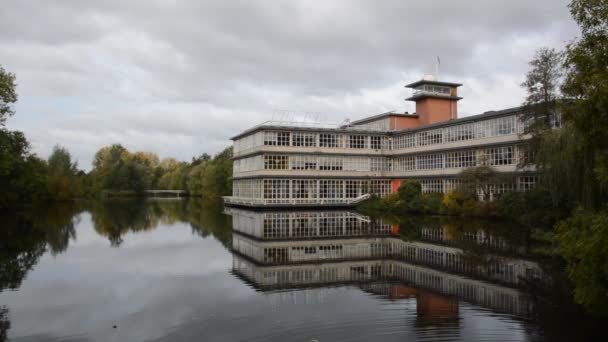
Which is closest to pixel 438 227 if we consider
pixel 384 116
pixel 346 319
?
pixel 346 319

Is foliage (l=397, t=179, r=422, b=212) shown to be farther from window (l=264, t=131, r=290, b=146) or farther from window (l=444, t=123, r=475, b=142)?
window (l=264, t=131, r=290, b=146)

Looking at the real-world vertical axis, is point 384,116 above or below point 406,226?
above

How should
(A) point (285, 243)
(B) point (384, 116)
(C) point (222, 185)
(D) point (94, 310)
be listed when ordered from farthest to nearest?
1. (C) point (222, 185)
2. (B) point (384, 116)
3. (A) point (285, 243)
4. (D) point (94, 310)

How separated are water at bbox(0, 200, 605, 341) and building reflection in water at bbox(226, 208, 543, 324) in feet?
0.18

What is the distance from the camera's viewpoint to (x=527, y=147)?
37.2m

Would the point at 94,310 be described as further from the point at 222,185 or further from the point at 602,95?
the point at 222,185

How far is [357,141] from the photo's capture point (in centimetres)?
6184

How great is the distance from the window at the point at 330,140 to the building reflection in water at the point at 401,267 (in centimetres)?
2934

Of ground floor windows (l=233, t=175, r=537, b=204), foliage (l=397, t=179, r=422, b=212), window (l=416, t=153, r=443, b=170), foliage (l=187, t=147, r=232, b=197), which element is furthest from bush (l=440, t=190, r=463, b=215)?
foliage (l=187, t=147, r=232, b=197)

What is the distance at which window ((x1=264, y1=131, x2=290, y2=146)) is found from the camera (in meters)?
58.3

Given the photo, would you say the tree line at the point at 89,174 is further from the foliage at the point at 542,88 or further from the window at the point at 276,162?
the foliage at the point at 542,88

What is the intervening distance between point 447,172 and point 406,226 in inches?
706

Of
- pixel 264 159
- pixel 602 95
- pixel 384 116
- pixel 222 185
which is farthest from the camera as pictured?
pixel 222 185

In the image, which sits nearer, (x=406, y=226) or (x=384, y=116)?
(x=406, y=226)
